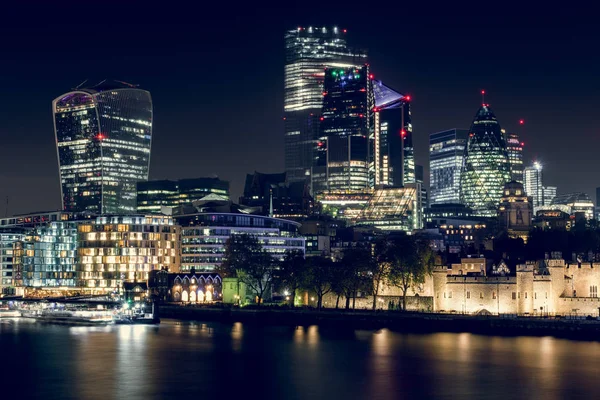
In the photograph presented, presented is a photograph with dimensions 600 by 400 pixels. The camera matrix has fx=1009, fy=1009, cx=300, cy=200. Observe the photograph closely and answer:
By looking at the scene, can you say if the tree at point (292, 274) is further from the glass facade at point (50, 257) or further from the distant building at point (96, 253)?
the glass facade at point (50, 257)

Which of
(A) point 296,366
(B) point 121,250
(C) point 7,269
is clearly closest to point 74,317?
(B) point 121,250

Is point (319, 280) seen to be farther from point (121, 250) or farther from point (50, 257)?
point (50, 257)

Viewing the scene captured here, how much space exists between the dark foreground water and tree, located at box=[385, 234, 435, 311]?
12.5 meters

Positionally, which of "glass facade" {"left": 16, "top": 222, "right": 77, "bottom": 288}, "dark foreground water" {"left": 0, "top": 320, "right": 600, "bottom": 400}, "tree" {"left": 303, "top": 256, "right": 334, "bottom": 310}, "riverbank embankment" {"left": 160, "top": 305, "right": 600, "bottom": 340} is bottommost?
"dark foreground water" {"left": 0, "top": 320, "right": 600, "bottom": 400}

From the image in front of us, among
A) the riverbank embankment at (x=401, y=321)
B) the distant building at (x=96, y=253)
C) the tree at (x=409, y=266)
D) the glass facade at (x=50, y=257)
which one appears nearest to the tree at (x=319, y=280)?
the riverbank embankment at (x=401, y=321)

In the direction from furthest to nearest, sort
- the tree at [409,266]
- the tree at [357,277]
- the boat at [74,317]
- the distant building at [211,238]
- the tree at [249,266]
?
the distant building at [211,238]
the tree at [249,266]
the boat at [74,317]
the tree at [357,277]
the tree at [409,266]

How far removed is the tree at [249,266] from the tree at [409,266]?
87.0 feet

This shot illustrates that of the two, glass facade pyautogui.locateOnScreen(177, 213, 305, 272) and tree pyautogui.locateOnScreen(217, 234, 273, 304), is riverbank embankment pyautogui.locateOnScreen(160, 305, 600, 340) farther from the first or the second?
glass facade pyautogui.locateOnScreen(177, 213, 305, 272)

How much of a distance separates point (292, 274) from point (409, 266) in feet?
66.8

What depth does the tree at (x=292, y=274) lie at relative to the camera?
139 m

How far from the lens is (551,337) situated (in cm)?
10650

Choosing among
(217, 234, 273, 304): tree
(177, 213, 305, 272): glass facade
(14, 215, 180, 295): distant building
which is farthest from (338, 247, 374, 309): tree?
(14, 215, 180, 295): distant building

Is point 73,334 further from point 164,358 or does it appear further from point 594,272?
point 594,272

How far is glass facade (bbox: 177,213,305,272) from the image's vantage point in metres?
184
